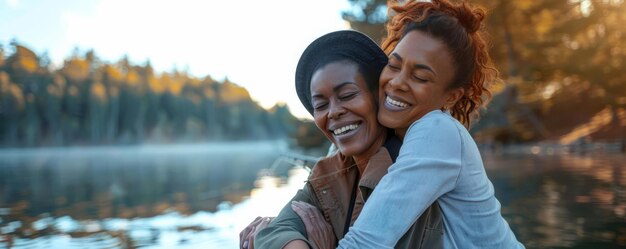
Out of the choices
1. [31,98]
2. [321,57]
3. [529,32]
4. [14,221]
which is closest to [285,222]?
[321,57]

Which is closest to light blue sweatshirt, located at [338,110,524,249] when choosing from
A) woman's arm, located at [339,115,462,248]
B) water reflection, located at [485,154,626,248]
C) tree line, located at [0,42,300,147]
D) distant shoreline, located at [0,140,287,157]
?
woman's arm, located at [339,115,462,248]

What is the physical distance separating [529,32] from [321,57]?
1080 inches

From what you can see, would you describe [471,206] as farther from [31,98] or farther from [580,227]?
[31,98]

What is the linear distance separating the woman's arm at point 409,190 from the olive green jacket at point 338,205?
0.08 metres

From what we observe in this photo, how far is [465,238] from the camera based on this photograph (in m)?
1.60

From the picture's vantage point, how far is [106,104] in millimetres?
78500

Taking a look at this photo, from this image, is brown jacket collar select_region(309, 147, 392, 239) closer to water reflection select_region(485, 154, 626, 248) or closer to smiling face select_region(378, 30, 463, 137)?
smiling face select_region(378, 30, 463, 137)

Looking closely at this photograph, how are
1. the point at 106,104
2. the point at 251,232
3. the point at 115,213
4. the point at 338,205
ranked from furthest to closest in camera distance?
the point at 106,104 < the point at 115,213 < the point at 251,232 < the point at 338,205

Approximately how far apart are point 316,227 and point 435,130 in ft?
1.50

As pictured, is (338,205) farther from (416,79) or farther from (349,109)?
(416,79)

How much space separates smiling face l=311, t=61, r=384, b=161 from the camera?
1.86 meters

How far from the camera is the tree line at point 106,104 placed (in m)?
73.6

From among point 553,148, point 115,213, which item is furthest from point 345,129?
point 553,148

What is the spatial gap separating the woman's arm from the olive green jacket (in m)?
0.08
